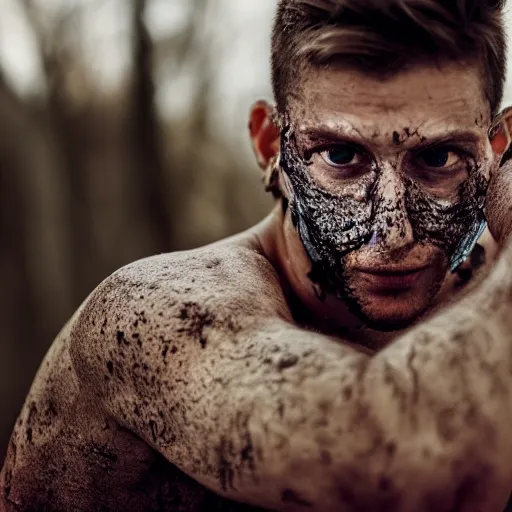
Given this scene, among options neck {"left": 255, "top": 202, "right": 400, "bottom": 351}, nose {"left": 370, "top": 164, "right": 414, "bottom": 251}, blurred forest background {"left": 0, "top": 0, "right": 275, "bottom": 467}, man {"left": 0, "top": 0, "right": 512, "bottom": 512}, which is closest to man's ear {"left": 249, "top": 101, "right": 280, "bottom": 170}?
man {"left": 0, "top": 0, "right": 512, "bottom": 512}

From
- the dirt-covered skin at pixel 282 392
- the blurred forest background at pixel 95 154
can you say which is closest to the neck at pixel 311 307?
the dirt-covered skin at pixel 282 392

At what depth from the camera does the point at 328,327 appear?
171cm

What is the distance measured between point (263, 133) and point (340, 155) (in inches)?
15.9

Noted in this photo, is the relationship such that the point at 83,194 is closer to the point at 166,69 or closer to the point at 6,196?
the point at 6,196

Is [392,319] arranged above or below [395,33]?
below

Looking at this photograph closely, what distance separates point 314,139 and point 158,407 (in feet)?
2.06

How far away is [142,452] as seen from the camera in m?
1.50

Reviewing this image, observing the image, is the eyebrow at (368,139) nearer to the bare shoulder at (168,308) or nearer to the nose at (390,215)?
the nose at (390,215)

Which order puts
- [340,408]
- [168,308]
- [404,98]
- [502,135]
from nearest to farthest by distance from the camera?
[340,408] → [168,308] → [404,98] → [502,135]

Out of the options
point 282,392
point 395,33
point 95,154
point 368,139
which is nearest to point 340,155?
point 368,139

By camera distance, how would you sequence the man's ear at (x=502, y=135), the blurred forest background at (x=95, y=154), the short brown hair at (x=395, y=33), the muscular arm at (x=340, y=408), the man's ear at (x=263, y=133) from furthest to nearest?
the blurred forest background at (x=95, y=154) < the man's ear at (x=263, y=133) < the man's ear at (x=502, y=135) < the short brown hair at (x=395, y=33) < the muscular arm at (x=340, y=408)

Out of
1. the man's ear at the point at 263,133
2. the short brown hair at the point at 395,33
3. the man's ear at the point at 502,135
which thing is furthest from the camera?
the man's ear at the point at 263,133

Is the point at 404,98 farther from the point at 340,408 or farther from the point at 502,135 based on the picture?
the point at 340,408

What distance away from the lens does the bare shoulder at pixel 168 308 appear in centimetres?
126
